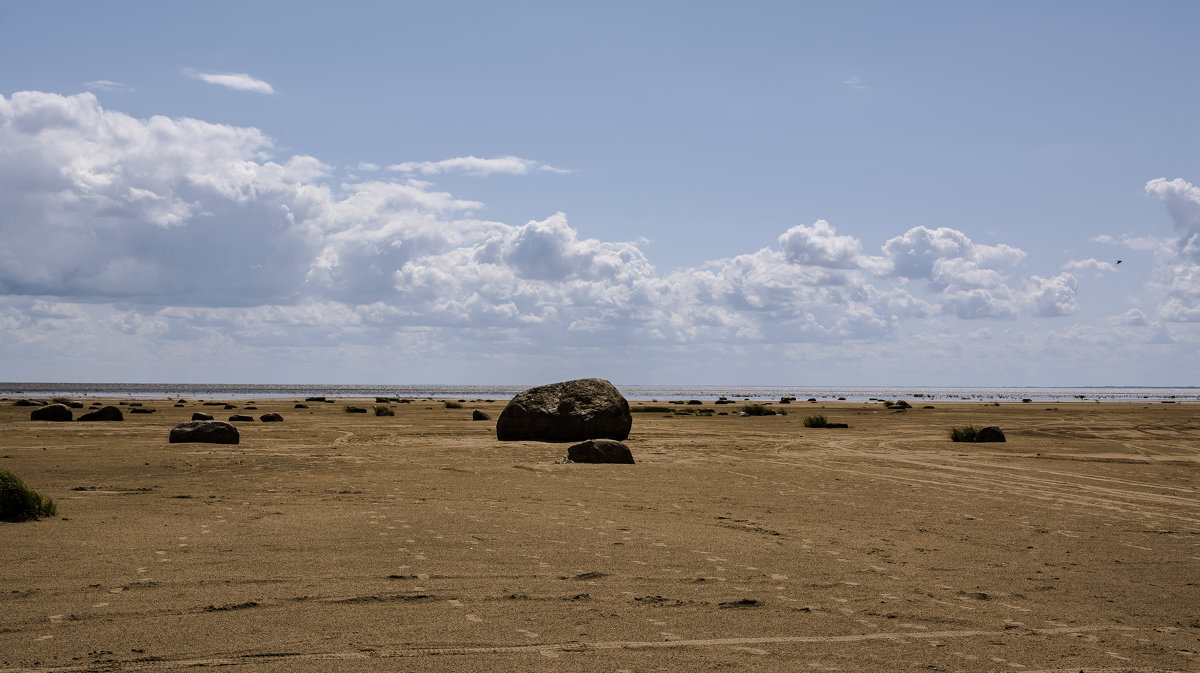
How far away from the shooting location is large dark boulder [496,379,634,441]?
74.9ft

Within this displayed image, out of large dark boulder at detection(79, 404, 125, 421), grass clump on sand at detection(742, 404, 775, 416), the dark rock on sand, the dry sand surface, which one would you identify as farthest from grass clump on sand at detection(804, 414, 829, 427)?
large dark boulder at detection(79, 404, 125, 421)

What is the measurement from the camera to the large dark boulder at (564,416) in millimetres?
22844

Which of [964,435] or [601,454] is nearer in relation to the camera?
[601,454]

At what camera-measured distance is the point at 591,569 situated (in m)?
7.57

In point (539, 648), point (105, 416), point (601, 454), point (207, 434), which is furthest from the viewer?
point (105, 416)

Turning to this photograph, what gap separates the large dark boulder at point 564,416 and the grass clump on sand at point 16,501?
46.0 feet

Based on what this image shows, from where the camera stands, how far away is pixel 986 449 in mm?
21562

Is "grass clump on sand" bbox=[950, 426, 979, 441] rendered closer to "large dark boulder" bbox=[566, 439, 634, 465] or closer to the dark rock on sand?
Answer: the dark rock on sand

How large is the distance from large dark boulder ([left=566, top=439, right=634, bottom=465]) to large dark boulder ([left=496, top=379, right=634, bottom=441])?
19.3 ft

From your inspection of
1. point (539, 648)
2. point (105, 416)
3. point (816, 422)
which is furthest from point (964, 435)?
point (105, 416)

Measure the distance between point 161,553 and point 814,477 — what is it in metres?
11.0

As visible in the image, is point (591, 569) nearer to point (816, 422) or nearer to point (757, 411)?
point (816, 422)

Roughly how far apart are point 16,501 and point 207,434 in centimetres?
1109

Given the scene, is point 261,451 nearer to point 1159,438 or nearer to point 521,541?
point 521,541
